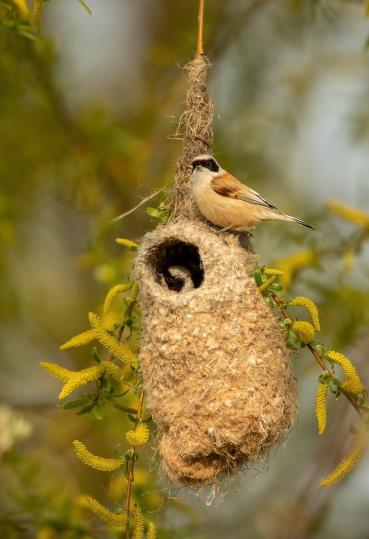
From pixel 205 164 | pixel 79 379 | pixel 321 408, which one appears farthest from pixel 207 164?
pixel 321 408

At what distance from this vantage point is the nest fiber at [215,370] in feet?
10.4

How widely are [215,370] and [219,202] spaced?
2.35ft

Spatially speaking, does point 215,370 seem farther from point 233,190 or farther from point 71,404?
point 233,190

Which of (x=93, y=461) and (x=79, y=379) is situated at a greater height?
(x=79, y=379)

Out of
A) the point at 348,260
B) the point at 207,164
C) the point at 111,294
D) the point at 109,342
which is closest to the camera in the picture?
the point at 109,342

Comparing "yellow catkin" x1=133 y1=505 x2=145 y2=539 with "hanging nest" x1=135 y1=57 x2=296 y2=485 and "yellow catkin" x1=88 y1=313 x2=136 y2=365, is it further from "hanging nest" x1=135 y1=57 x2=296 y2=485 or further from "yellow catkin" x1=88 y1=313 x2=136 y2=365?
"yellow catkin" x1=88 y1=313 x2=136 y2=365

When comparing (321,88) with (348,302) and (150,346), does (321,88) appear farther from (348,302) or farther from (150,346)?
(150,346)

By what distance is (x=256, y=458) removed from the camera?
3.26m

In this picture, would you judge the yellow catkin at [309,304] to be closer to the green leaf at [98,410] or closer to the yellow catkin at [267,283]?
the yellow catkin at [267,283]

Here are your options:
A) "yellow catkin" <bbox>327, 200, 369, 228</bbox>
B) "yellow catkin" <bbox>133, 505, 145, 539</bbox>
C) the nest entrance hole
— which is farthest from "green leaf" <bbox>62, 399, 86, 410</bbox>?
"yellow catkin" <bbox>327, 200, 369, 228</bbox>

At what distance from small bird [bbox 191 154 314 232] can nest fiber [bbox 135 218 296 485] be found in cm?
12

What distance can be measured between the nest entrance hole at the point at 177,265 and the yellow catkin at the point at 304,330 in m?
0.72

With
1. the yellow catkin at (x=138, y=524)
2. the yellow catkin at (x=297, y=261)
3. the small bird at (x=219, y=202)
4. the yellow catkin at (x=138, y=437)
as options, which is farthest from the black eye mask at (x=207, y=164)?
the yellow catkin at (x=297, y=261)

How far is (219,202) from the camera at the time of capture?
352 centimetres
